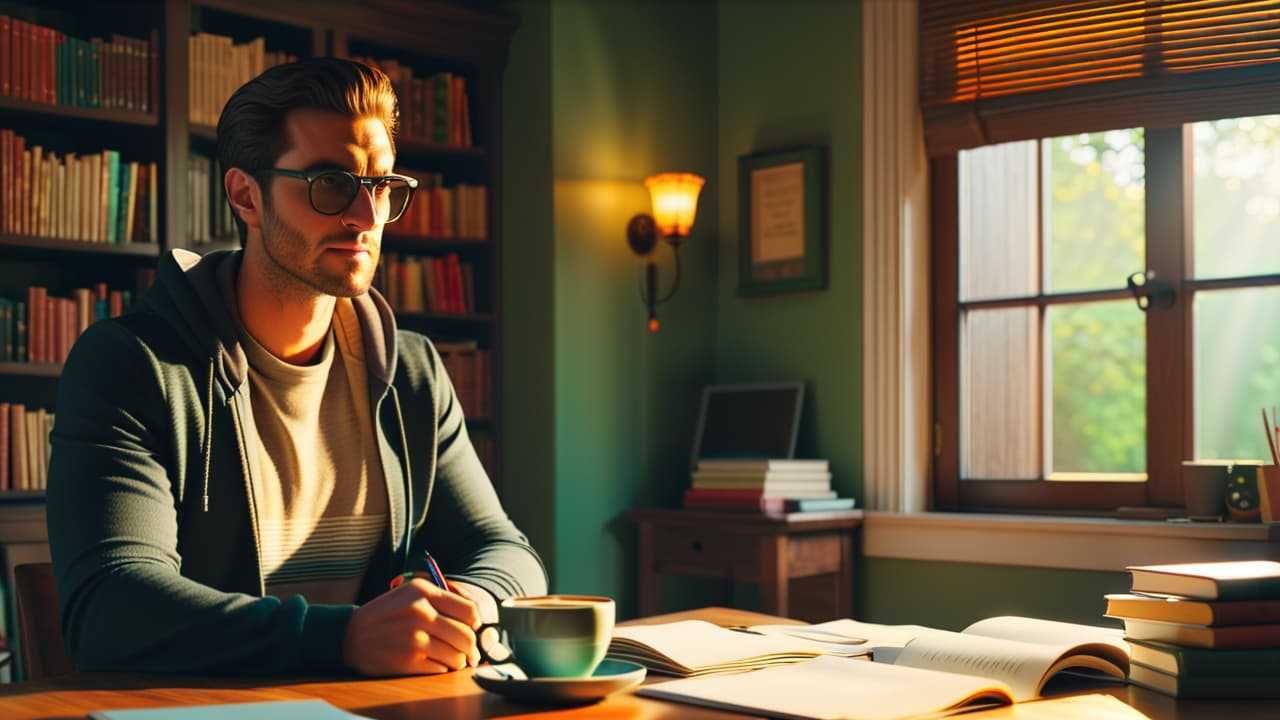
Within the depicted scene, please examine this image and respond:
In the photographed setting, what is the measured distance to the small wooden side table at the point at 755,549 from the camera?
3484 millimetres

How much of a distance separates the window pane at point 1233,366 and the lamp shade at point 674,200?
59.0 inches

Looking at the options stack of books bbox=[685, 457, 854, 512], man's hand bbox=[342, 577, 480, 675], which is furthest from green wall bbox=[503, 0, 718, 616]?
man's hand bbox=[342, 577, 480, 675]

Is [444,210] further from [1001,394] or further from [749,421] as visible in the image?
[1001,394]

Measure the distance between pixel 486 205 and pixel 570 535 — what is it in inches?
43.8

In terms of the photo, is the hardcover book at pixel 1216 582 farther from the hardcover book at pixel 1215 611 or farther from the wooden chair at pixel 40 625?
the wooden chair at pixel 40 625

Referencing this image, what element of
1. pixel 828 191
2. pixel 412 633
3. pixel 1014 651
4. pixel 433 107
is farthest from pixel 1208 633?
pixel 433 107

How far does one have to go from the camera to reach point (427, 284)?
4.09m

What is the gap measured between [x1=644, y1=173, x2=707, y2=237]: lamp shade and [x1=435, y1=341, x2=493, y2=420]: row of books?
718mm

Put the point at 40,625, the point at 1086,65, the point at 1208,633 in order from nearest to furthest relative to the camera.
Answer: the point at 1208,633 → the point at 40,625 → the point at 1086,65

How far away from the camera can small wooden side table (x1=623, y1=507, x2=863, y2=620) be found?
348 centimetres

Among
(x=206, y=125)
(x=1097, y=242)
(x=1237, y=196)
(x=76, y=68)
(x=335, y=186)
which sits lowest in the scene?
(x=335, y=186)

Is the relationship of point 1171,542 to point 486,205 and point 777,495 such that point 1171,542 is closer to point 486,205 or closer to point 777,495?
point 777,495

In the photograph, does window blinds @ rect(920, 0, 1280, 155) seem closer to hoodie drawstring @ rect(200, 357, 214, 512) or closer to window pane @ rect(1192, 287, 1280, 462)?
window pane @ rect(1192, 287, 1280, 462)

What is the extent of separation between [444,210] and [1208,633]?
319 cm
